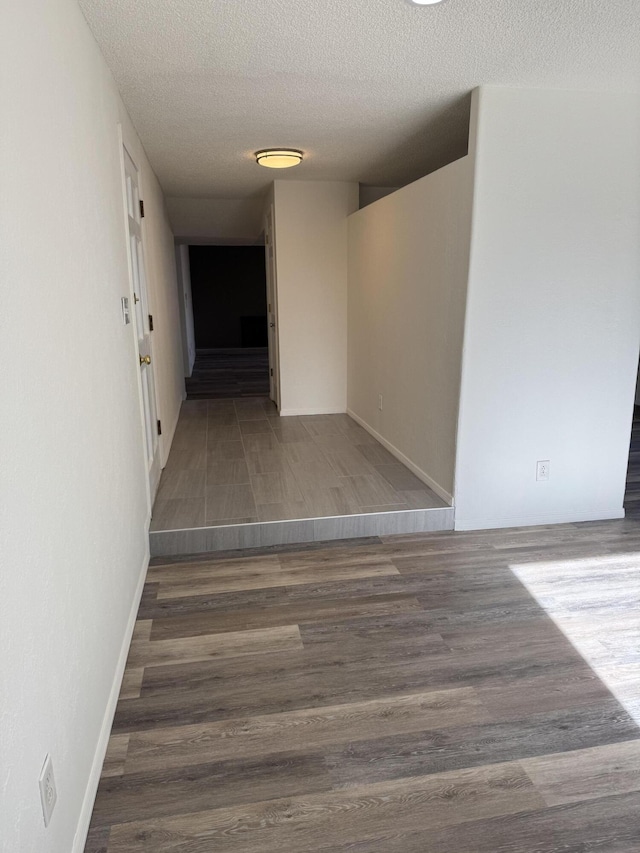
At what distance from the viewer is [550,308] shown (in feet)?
10.4

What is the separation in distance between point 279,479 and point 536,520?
1650 millimetres

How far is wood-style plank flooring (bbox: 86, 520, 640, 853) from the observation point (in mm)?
1538

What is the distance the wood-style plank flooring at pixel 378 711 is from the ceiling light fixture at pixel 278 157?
9.14ft

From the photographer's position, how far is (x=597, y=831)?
1512mm

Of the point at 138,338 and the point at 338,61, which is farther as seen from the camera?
the point at 138,338

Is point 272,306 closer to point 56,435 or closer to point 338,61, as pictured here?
point 338,61

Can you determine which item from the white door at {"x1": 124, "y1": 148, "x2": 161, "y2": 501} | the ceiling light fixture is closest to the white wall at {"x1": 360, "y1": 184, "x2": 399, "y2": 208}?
the ceiling light fixture

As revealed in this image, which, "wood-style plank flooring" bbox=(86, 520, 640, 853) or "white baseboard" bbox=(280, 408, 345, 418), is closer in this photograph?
"wood-style plank flooring" bbox=(86, 520, 640, 853)

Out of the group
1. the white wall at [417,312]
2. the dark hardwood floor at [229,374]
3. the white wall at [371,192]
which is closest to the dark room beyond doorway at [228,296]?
the dark hardwood floor at [229,374]

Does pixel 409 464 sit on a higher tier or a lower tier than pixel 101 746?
higher

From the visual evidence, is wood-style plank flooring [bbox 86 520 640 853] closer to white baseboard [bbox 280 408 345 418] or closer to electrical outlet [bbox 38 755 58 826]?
electrical outlet [bbox 38 755 58 826]

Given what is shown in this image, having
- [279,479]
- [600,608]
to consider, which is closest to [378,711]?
[600,608]

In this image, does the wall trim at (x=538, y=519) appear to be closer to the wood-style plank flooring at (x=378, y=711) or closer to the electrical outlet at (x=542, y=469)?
the electrical outlet at (x=542, y=469)

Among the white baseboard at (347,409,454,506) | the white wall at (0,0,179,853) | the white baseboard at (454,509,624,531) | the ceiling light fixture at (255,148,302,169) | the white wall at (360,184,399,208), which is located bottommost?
the white baseboard at (454,509,624,531)
